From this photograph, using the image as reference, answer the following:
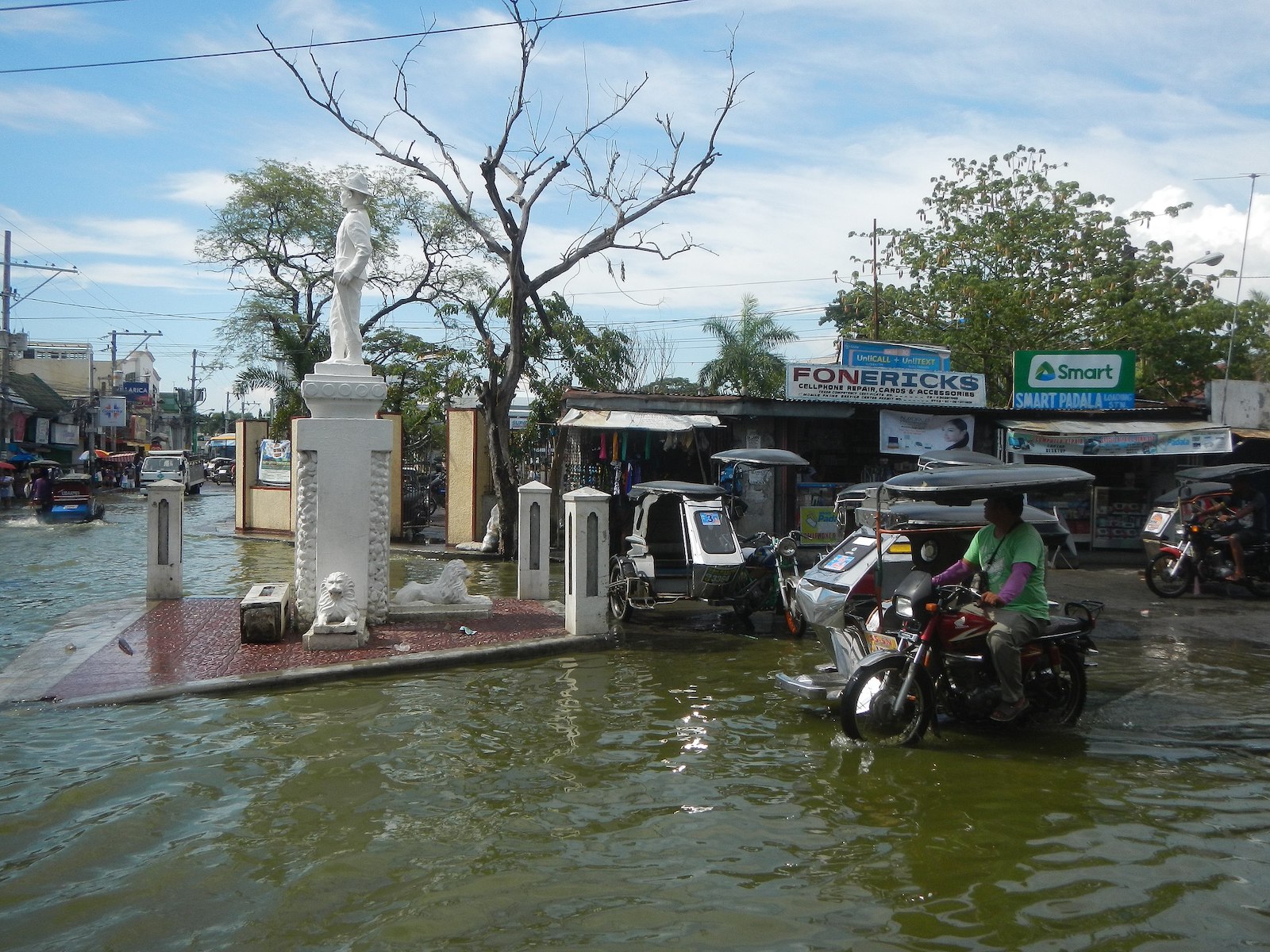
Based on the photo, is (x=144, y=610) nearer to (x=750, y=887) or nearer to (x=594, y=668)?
(x=594, y=668)

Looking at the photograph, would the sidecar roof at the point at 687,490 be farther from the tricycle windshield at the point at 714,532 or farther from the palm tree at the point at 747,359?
the palm tree at the point at 747,359

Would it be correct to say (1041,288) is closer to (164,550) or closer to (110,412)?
(164,550)

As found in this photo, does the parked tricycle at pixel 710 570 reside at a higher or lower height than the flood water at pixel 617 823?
higher

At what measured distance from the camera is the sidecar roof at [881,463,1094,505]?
6504mm

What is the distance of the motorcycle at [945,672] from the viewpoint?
6355 mm

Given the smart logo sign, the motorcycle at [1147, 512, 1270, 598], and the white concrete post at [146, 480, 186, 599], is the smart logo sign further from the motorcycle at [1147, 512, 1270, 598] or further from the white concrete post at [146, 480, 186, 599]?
the white concrete post at [146, 480, 186, 599]

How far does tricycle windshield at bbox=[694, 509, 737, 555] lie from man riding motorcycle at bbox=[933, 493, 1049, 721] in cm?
458

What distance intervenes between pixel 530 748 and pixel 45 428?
45.0 meters

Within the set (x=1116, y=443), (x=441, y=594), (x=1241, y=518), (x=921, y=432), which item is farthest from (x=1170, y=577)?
(x=441, y=594)

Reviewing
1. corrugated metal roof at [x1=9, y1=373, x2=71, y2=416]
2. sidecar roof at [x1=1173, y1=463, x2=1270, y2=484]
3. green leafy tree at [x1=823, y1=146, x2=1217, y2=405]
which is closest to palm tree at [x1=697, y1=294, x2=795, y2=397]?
green leafy tree at [x1=823, y1=146, x2=1217, y2=405]

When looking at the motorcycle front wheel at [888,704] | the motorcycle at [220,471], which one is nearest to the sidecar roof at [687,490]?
the motorcycle front wheel at [888,704]

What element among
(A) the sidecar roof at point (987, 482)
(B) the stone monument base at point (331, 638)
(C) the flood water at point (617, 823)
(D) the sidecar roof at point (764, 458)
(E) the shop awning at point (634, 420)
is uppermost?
(E) the shop awning at point (634, 420)

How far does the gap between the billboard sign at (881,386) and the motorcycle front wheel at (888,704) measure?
11.1 meters

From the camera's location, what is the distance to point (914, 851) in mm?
4859
